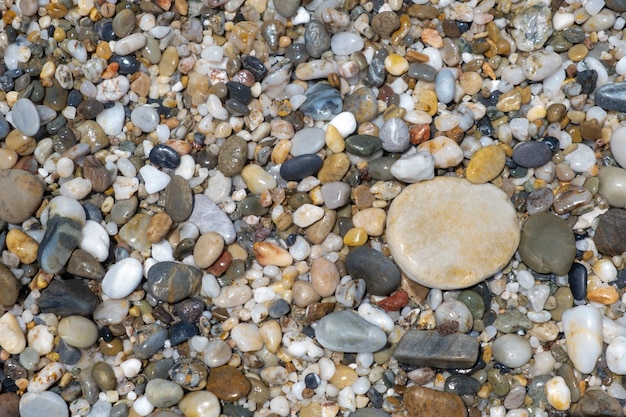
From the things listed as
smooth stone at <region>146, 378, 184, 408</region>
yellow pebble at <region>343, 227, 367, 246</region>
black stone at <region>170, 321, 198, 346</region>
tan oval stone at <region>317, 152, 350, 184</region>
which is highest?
tan oval stone at <region>317, 152, 350, 184</region>

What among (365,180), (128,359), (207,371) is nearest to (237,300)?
(207,371)

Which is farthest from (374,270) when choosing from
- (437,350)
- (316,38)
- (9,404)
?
(9,404)

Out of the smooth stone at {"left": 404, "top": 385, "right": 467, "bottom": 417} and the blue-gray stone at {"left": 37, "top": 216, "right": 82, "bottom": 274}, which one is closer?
the smooth stone at {"left": 404, "top": 385, "right": 467, "bottom": 417}

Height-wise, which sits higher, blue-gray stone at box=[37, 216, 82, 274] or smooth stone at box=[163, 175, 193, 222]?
smooth stone at box=[163, 175, 193, 222]

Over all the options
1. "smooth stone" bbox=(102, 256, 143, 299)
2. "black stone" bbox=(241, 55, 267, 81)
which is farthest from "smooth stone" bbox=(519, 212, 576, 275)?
"smooth stone" bbox=(102, 256, 143, 299)

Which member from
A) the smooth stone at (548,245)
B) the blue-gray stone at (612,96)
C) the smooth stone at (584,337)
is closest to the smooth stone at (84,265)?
the smooth stone at (548,245)

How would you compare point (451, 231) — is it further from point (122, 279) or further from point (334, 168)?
point (122, 279)

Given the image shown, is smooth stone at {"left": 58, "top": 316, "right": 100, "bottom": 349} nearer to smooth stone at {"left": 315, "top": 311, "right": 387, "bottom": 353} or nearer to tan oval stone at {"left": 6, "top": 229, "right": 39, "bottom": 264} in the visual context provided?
tan oval stone at {"left": 6, "top": 229, "right": 39, "bottom": 264}
